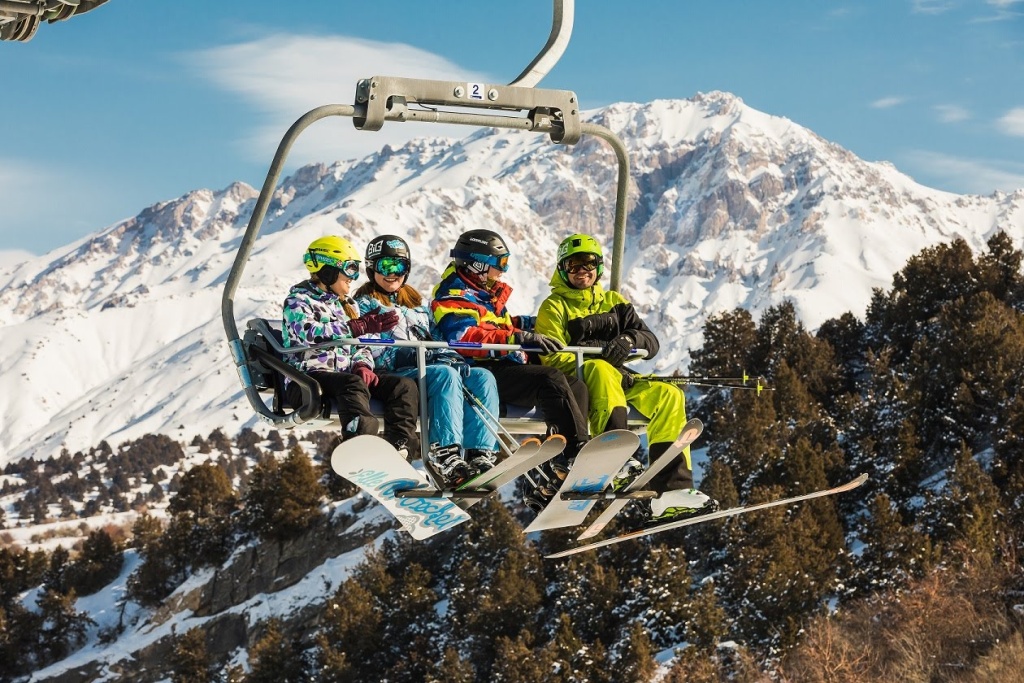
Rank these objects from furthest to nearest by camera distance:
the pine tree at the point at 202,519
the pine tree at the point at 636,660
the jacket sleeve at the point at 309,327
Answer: the pine tree at the point at 202,519 → the pine tree at the point at 636,660 → the jacket sleeve at the point at 309,327

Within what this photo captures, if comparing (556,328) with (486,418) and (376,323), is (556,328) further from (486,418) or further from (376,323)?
(376,323)

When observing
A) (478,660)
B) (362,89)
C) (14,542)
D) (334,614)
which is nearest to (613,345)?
(362,89)

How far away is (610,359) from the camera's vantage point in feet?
29.7

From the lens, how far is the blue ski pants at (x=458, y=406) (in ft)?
27.3

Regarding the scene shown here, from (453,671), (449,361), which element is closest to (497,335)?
(449,361)

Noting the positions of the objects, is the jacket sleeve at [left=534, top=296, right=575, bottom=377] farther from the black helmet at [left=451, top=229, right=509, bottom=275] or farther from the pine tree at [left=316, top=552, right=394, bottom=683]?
the pine tree at [left=316, top=552, right=394, bottom=683]

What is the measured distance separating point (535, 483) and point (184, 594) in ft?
235

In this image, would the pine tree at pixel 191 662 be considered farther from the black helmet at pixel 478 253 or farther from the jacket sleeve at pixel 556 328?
the black helmet at pixel 478 253

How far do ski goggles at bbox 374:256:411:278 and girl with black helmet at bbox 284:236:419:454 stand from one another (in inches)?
9.2

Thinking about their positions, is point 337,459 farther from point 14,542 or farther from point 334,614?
point 14,542

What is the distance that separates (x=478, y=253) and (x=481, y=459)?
129 cm

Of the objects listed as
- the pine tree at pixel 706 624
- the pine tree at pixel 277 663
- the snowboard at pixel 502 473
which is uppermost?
the snowboard at pixel 502 473

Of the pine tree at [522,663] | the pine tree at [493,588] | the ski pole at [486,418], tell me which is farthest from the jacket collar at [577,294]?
the pine tree at [493,588]

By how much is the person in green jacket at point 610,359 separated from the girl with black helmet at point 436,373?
0.70 m
